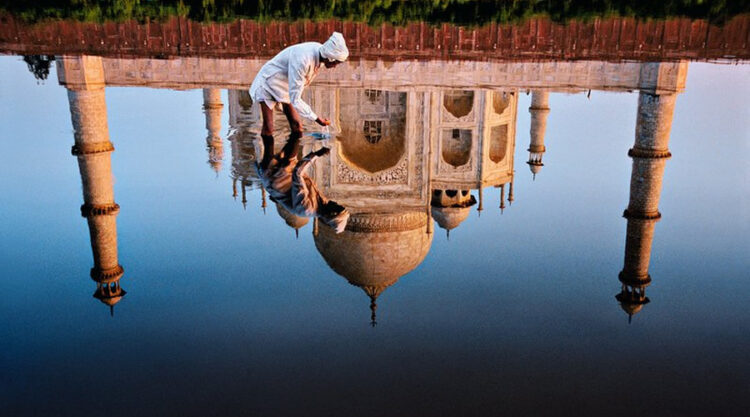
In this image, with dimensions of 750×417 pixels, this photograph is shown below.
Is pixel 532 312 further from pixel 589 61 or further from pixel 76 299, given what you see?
pixel 589 61

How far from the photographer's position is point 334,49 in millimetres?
3758

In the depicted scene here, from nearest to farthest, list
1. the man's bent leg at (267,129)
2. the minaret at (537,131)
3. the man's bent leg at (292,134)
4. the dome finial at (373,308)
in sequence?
the dome finial at (373,308) → the man's bent leg at (292,134) → the man's bent leg at (267,129) → the minaret at (537,131)

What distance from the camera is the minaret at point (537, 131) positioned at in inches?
169

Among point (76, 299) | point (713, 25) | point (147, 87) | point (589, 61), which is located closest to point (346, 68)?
point (147, 87)

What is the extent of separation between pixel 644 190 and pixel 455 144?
7281 millimetres

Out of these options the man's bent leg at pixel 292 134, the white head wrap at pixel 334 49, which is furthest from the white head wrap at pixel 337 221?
the white head wrap at pixel 334 49

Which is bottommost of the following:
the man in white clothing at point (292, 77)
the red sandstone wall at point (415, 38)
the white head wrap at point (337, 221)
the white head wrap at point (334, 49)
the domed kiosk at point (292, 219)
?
the white head wrap at point (337, 221)

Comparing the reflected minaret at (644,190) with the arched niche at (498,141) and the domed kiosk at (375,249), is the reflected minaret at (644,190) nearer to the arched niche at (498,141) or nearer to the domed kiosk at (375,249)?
the domed kiosk at (375,249)

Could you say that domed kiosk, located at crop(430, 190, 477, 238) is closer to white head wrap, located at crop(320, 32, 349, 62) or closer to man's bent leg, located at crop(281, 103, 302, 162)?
man's bent leg, located at crop(281, 103, 302, 162)

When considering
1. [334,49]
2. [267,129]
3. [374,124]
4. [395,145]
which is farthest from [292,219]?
[374,124]

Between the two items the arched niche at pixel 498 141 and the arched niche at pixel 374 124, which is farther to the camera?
the arched niche at pixel 498 141

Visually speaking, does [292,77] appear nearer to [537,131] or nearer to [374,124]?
[537,131]

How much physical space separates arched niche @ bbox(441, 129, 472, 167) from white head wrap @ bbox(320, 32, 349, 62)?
6969 millimetres

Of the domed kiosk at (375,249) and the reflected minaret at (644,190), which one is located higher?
the reflected minaret at (644,190)
